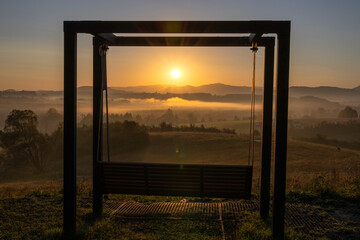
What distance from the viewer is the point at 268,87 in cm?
507

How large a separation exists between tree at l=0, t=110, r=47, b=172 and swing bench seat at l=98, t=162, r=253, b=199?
92.5 feet

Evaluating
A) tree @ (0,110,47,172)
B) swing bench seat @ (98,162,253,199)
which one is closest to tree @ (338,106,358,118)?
tree @ (0,110,47,172)

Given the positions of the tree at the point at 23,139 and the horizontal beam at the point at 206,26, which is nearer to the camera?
the horizontal beam at the point at 206,26

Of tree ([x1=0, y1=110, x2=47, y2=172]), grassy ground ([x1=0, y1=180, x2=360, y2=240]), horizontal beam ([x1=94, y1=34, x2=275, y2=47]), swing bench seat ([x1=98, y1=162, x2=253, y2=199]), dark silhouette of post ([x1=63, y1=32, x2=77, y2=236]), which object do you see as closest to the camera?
dark silhouette of post ([x1=63, y1=32, x2=77, y2=236])

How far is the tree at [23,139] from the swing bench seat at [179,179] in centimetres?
2820

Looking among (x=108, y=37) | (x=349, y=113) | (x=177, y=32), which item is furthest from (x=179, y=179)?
(x=349, y=113)

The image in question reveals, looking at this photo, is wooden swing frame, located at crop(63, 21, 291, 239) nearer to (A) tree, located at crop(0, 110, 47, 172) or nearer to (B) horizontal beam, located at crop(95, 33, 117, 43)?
(B) horizontal beam, located at crop(95, 33, 117, 43)

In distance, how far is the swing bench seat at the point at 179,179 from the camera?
488cm

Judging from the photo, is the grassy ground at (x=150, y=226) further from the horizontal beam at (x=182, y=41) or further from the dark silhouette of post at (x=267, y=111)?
the horizontal beam at (x=182, y=41)

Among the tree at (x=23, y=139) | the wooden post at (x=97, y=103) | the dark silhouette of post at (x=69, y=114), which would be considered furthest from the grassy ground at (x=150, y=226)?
the tree at (x=23, y=139)

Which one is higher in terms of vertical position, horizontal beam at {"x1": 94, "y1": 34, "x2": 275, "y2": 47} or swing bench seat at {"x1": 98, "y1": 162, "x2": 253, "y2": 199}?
horizontal beam at {"x1": 94, "y1": 34, "x2": 275, "y2": 47}

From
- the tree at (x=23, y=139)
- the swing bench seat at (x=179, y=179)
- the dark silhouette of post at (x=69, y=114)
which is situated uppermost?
the dark silhouette of post at (x=69, y=114)

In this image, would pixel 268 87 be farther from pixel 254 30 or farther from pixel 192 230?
pixel 192 230

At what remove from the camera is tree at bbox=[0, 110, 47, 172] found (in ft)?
98.7
